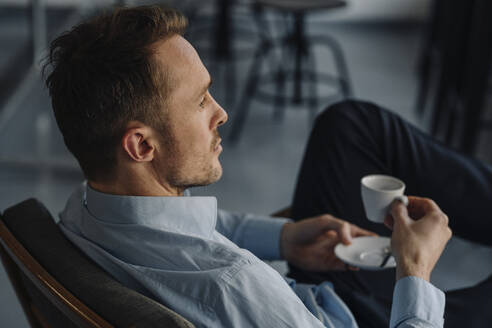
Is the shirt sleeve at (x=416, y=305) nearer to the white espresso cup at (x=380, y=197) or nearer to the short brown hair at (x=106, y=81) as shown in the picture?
the white espresso cup at (x=380, y=197)

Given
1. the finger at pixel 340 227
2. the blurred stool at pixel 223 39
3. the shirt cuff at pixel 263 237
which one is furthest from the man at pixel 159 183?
the blurred stool at pixel 223 39

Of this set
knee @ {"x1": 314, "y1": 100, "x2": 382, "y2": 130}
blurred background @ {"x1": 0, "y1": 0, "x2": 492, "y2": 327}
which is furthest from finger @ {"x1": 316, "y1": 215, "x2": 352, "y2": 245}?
blurred background @ {"x1": 0, "y1": 0, "x2": 492, "y2": 327}

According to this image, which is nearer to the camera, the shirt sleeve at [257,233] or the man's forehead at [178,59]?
the man's forehead at [178,59]

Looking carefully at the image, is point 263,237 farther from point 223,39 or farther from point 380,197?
point 223,39

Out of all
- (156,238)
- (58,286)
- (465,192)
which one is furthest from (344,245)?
(58,286)

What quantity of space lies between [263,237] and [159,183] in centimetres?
49

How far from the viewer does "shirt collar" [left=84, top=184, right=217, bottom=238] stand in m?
1.00

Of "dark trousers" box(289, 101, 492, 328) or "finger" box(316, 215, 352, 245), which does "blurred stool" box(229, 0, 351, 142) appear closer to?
"dark trousers" box(289, 101, 492, 328)

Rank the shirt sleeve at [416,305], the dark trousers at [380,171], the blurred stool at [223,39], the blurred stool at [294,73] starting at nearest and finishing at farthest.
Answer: the shirt sleeve at [416,305], the dark trousers at [380,171], the blurred stool at [294,73], the blurred stool at [223,39]

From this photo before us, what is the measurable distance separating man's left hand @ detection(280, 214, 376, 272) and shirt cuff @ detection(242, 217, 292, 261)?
2 centimetres

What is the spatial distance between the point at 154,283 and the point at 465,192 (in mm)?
963

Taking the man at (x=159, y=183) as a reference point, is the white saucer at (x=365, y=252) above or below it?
below

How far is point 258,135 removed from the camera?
3.52m

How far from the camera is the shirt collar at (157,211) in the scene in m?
1.00
